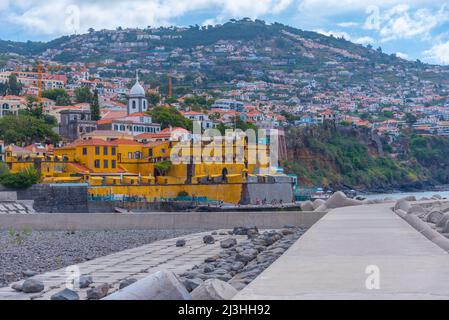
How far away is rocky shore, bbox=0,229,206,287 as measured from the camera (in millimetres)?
9806

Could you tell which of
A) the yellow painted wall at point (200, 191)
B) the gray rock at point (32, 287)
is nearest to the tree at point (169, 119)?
the yellow painted wall at point (200, 191)

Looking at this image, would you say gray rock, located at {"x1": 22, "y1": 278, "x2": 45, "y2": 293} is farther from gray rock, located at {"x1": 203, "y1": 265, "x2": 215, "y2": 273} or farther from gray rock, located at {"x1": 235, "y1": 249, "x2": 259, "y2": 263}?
gray rock, located at {"x1": 235, "y1": 249, "x2": 259, "y2": 263}

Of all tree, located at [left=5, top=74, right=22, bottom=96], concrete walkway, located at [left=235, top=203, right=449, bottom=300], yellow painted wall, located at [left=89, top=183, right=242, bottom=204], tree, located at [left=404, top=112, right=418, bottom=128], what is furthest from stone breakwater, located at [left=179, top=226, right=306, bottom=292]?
tree, located at [left=404, top=112, right=418, bottom=128]

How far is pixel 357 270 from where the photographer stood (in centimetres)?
549

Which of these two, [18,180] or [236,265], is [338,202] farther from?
[18,180]

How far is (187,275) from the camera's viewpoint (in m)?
7.36

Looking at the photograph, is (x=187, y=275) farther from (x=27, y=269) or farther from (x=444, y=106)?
(x=444, y=106)

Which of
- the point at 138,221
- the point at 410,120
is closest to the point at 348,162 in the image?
the point at 410,120

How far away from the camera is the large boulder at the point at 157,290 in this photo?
4.35m

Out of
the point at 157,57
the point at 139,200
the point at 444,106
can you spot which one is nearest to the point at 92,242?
the point at 139,200

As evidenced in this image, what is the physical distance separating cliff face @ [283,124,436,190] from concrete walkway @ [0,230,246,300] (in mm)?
65250

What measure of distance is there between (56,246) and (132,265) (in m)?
4.00
